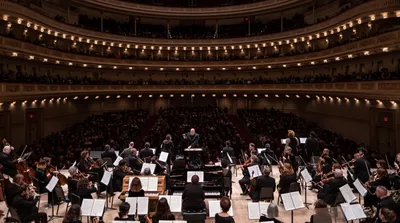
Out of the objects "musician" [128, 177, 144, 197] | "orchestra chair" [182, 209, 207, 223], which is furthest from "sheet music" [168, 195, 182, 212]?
"musician" [128, 177, 144, 197]

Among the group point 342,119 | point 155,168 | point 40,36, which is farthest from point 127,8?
point 155,168

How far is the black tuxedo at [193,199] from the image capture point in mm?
9922

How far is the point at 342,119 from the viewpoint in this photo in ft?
104

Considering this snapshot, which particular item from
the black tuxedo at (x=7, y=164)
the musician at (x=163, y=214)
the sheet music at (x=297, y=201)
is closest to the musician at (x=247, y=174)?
the sheet music at (x=297, y=201)

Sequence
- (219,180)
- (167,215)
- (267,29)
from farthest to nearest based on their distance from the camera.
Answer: (267,29)
(219,180)
(167,215)

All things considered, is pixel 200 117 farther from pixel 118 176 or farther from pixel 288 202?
pixel 288 202

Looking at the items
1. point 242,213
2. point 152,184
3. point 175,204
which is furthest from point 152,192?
point 242,213

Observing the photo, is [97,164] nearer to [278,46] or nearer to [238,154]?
[238,154]

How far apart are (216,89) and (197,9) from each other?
1138 centimetres

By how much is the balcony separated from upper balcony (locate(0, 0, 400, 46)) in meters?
4.69

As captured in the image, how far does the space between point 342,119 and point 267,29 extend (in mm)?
20247

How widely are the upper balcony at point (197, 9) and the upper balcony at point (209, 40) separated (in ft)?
11.5

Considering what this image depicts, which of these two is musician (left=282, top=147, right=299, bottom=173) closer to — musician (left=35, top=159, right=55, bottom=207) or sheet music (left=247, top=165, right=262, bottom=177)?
sheet music (left=247, top=165, right=262, bottom=177)

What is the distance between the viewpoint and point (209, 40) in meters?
46.4
